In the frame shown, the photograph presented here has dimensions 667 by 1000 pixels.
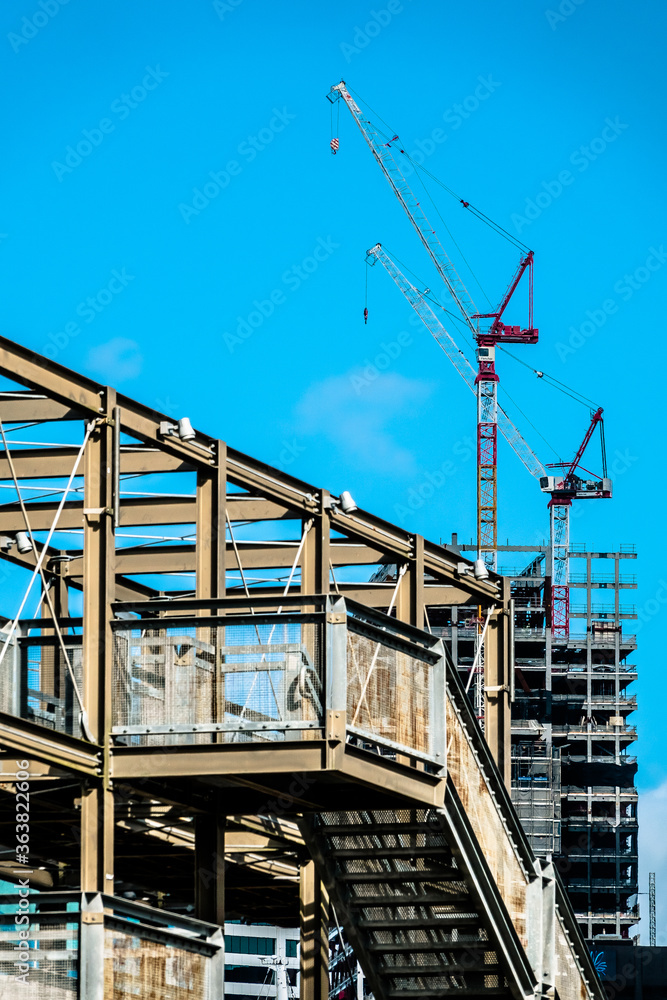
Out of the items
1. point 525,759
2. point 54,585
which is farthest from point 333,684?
point 525,759

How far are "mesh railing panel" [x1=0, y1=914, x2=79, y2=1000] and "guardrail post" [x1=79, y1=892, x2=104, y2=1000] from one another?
0.31 feet

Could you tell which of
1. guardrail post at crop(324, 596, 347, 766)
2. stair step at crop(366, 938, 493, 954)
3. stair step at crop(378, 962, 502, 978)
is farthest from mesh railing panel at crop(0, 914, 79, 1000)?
stair step at crop(378, 962, 502, 978)

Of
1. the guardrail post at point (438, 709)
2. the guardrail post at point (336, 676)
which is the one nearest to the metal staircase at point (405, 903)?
the guardrail post at point (438, 709)

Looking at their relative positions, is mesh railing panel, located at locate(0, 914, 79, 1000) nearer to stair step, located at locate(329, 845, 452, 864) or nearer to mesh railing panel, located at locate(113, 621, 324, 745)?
mesh railing panel, located at locate(113, 621, 324, 745)

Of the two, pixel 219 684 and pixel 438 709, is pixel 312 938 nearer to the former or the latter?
pixel 438 709

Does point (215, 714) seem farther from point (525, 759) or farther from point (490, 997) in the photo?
point (525, 759)

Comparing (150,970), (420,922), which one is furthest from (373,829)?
(150,970)

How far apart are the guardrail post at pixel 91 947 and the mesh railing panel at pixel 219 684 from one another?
7.12ft

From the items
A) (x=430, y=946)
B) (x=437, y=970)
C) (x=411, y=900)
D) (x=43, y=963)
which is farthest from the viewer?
(x=437, y=970)

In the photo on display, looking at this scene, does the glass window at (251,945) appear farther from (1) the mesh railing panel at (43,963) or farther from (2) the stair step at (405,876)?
(1) the mesh railing panel at (43,963)

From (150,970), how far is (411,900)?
6.14 meters

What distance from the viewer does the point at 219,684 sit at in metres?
21.0

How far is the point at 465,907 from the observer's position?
82.5 ft

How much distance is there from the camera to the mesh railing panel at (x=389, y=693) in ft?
69.3
